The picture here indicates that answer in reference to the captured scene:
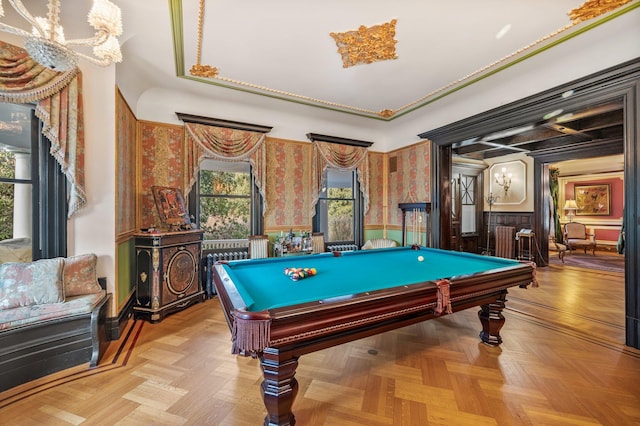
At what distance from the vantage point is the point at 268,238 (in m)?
4.52

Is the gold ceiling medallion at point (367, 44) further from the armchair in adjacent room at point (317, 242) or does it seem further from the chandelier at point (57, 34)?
the armchair in adjacent room at point (317, 242)

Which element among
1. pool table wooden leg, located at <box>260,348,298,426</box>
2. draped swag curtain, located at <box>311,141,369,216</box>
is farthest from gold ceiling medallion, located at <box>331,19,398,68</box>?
pool table wooden leg, located at <box>260,348,298,426</box>

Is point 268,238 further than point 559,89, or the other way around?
point 268,238

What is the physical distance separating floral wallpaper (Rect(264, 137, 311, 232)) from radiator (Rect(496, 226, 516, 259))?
5.16m

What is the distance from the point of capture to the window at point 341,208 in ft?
17.4

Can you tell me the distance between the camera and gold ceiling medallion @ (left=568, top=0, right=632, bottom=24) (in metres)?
2.21

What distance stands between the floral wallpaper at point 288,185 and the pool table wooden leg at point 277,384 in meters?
3.36

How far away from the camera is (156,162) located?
3863 mm

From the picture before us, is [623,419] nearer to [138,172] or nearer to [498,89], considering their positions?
[498,89]

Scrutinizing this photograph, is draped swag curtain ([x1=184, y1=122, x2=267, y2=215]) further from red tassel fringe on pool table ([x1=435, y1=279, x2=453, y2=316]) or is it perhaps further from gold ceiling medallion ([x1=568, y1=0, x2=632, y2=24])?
gold ceiling medallion ([x1=568, y1=0, x2=632, y2=24])

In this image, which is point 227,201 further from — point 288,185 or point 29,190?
point 29,190

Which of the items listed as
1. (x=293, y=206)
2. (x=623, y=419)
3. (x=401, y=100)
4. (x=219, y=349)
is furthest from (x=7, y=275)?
(x=401, y=100)

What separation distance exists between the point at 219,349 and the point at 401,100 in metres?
4.20

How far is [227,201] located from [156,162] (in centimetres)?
117
